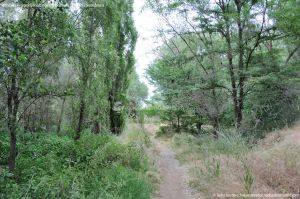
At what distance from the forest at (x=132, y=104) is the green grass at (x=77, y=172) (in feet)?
0.12

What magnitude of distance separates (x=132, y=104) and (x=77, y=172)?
1206 cm

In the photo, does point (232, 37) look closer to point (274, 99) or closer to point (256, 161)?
point (274, 99)

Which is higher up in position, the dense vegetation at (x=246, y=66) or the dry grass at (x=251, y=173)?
the dense vegetation at (x=246, y=66)

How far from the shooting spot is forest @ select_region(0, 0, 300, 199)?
6.09 metres

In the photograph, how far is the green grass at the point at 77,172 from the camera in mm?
5246

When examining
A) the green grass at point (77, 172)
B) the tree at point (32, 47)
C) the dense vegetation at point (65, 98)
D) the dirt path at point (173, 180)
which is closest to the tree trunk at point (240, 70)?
the dirt path at point (173, 180)

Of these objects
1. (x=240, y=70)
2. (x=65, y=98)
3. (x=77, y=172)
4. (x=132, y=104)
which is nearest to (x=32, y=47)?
(x=77, y=172)

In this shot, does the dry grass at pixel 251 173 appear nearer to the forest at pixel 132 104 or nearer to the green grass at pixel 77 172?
the forest at pixel 132 104

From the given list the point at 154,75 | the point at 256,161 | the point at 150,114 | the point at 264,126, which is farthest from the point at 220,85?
the point at 150,114

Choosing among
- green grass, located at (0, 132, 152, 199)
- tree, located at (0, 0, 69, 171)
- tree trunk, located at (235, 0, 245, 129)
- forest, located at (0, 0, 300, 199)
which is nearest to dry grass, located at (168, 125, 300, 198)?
forest, located at (0, 0, 300, 199)

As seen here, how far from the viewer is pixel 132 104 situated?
19.1m

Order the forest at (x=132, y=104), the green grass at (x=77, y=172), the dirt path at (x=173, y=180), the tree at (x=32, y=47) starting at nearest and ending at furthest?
the tree at (x=32, y=47) → the green grass at (x=77, y=172) → the forest at (x=132, y=104) → the dirt path at (x=173, y=180)

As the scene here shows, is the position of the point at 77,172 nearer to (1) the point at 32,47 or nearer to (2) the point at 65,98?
(1) the point at 32,47

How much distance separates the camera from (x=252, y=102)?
15750 millimetres
